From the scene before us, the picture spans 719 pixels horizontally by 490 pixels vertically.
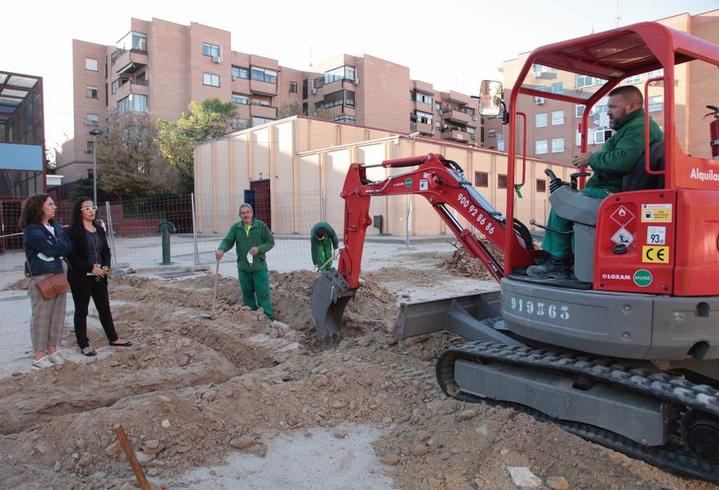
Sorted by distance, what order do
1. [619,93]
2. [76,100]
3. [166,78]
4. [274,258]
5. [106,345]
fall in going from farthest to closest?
[76,100] < [166,78] < [274,258] < [106,345] < [619,93]

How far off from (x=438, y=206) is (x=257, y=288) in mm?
3423

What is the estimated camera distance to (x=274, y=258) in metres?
16.1

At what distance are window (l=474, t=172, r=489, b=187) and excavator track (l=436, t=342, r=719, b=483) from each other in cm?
2424

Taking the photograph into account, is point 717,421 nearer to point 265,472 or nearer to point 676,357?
point 676,357

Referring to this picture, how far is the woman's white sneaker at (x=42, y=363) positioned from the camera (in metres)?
5.55

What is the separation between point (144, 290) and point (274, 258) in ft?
20.3

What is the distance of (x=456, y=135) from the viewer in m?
64.5

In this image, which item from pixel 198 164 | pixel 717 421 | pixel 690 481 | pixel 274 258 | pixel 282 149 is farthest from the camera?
pixel 198 164

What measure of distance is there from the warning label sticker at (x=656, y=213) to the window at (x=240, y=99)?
5190 cm

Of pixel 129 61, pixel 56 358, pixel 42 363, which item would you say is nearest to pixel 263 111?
pixel 129 61

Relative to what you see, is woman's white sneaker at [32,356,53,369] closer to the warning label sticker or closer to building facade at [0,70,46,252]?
the warning label sticker

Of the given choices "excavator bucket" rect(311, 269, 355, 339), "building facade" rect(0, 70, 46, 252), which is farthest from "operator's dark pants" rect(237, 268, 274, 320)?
"building facade" rect(0, 70, 46, 252)

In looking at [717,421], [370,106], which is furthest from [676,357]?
[370,106]

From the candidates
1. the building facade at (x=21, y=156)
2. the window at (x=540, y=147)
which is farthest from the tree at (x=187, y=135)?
the window at (x=540, y=147)
